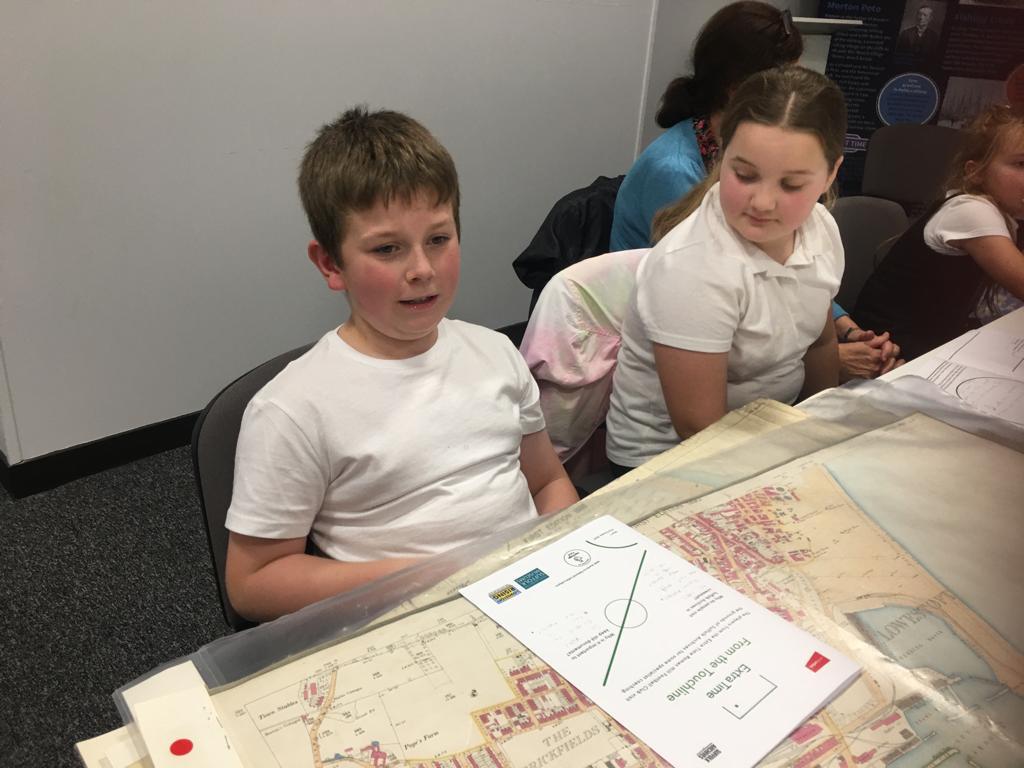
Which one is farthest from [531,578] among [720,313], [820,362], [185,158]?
[185,158]

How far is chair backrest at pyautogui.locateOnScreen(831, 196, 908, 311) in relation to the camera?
1.88 metres

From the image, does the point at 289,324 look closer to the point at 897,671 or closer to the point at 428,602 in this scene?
the point at 428,602

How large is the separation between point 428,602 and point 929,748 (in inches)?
15.2

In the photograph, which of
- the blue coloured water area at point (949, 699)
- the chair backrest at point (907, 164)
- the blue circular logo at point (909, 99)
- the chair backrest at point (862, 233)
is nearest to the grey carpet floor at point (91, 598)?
the blue coloured water area at point (949, 699)

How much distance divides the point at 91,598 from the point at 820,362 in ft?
5.07

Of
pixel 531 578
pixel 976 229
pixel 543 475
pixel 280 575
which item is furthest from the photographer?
pixel 976 229

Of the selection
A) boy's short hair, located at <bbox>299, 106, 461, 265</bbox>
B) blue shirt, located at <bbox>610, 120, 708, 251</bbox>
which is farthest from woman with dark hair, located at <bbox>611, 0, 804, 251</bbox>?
boy's short hair, located at <bbox>299, 106, 461, 265</bbox>

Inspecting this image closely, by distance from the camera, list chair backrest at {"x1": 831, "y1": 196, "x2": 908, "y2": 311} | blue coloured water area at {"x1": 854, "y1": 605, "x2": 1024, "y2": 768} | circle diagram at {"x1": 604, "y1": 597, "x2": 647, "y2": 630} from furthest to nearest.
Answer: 1. chair backrest at {"x1": 831, "y1": 196, "x2": 908, "y2": 311}
2. circle diagram at {"x1": 604, "y1": 597, "x2": 647, "y2": 630}
3. blue coloured water area at {"x1": 854, "y1": 605, "x2": 1024, "y2": 768}

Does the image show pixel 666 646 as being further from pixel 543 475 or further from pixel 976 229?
pixel 976 229

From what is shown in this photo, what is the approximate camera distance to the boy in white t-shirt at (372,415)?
2.71 feet

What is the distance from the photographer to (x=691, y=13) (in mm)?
2805

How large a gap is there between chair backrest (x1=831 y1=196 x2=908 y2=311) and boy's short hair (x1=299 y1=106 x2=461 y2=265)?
1306 millimetres

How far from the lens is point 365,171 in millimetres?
845

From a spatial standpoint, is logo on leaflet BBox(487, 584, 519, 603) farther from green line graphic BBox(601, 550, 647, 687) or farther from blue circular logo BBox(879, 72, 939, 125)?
blue circular logo BBox(879, 72, 939, 125)
